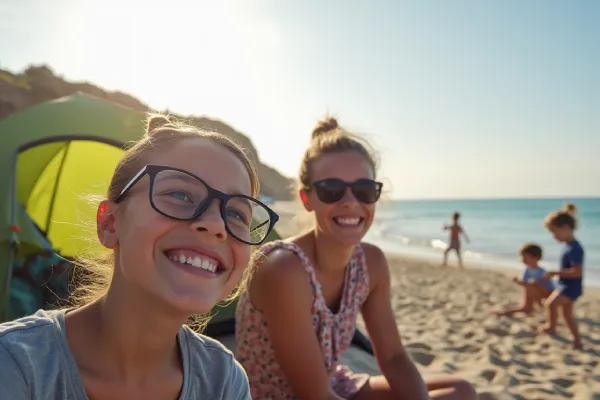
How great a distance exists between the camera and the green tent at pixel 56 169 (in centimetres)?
348

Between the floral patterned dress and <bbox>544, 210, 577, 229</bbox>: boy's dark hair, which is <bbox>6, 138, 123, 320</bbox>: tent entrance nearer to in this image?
the floral patterned dress

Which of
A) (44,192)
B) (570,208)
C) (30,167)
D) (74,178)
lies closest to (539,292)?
(570,208)

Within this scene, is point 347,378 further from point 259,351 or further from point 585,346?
point 585,346

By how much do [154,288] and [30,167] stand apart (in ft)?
13.3

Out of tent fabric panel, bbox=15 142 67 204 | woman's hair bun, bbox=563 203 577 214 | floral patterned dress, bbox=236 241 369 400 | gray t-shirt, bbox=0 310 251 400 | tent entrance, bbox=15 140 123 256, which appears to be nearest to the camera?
gray t-shirt, bbox=0 310 251 400

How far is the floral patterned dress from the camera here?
229cm

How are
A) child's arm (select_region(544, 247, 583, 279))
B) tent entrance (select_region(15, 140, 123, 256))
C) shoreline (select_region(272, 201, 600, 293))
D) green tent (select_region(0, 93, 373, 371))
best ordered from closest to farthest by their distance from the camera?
green tent (select_region(0, 93, 373, 371)) < tent entrance (select_region(15, 140, 123, 256)) < child's arm (select_region(544, 247, 583, 279)) < shoreline (select_region(272, 201, 600, 293))

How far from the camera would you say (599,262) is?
567 inches

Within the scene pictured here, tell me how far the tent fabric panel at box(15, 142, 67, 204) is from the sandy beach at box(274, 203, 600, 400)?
251 cm

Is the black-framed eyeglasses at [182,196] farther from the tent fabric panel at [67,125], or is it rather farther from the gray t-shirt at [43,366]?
the tent fabric panel at [67,125]

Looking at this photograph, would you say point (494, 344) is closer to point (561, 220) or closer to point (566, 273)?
point (566, 273)

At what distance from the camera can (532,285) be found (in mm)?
6422

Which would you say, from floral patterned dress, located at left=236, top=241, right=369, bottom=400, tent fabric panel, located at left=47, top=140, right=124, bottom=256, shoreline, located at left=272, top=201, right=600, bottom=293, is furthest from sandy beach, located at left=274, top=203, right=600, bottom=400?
tent fabric panel, located at left=47, top=140, right=124, bottom=256

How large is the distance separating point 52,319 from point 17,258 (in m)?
2.78
